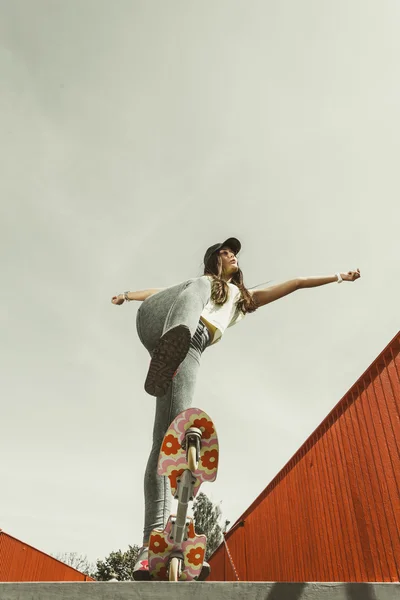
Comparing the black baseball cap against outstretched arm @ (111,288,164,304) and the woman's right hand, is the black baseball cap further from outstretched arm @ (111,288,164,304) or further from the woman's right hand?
the woman's right hand

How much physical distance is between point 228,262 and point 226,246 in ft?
0.46

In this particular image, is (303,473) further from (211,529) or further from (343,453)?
(211,529)

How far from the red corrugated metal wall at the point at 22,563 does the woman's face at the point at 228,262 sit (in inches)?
258

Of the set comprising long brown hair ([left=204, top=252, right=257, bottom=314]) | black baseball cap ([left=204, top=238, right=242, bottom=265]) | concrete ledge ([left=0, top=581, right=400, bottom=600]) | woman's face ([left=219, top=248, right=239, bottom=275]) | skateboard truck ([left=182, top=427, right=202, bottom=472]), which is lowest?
concrete ledge ([left=0, top=581, right=400, bottom=600])

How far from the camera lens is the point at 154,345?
2.36 meters

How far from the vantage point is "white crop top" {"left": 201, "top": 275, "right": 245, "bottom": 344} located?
2666mm

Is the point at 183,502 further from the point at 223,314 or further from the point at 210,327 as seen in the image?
the point at 223,314

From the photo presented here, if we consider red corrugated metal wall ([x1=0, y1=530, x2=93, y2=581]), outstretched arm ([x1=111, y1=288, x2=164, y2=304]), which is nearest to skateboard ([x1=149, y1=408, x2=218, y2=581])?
outstretched arm ([x1=111, y1=288, x2=164, y2=304])

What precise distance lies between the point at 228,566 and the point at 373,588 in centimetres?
666

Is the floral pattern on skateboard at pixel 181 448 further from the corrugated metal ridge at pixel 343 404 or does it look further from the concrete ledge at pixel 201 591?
the corrugated metal ridge at pixel 343 404

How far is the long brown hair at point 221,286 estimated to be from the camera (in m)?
2.83

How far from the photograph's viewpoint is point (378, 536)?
2.52 metres

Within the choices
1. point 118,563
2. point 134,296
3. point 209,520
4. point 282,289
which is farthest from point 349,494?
point 209,520

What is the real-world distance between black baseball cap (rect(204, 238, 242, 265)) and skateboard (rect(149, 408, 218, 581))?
60.8 inches
